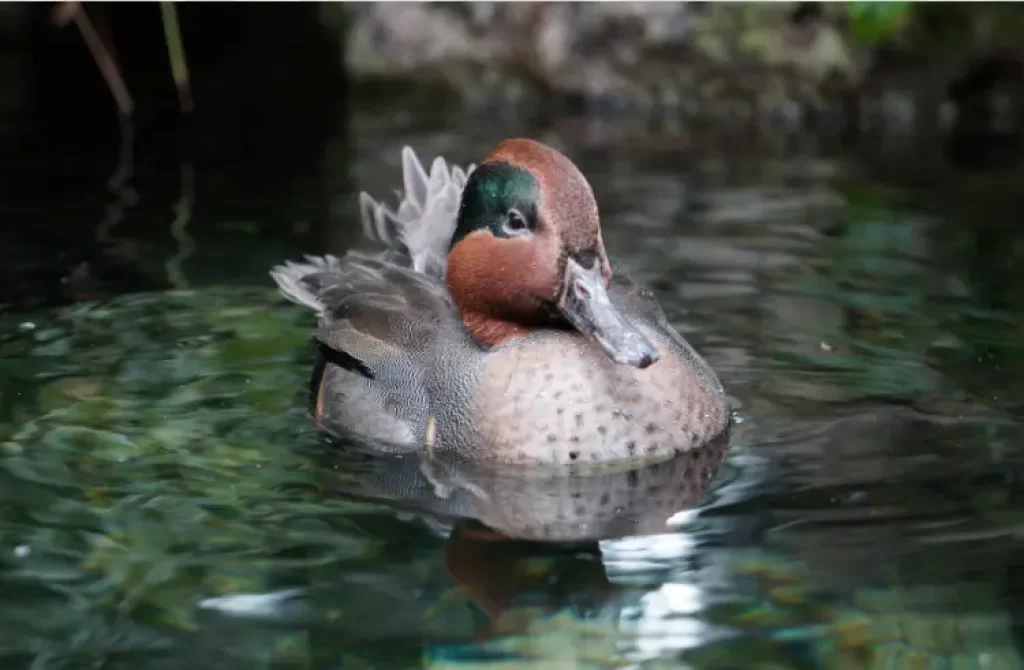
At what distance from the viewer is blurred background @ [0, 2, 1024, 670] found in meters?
3.11

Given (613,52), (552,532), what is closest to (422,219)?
(552,532)

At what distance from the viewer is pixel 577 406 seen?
396 centimetres

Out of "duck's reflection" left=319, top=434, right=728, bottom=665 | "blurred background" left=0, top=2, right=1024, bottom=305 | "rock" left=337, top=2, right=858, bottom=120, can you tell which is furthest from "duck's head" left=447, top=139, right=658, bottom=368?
"rock" left=337, top=2, right=858, bottom=120

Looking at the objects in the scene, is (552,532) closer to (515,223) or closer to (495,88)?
(515,223)

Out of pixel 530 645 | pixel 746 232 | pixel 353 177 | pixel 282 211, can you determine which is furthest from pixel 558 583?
pixel 353 177

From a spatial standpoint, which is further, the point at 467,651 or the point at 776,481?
the point at 776,481

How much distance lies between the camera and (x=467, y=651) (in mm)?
2980

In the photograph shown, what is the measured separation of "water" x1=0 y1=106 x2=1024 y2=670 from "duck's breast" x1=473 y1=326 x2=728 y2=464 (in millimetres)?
96

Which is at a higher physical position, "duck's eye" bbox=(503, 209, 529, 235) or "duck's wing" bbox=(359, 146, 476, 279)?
"duck's eye" bbox=(503, 209, 529, 235)

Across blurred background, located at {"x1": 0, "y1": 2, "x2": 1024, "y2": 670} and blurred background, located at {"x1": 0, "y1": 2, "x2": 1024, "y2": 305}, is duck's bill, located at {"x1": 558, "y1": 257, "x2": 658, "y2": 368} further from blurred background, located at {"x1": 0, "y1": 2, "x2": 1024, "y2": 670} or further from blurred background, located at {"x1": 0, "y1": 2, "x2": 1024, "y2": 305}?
blurred background, located at {"x1": 0, "y1": 2, "x2": 1024, "y2": 305}

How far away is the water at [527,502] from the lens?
304 centimetres

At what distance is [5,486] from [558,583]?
1.60 m

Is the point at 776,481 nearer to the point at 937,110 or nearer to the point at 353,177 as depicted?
the point at 353,177

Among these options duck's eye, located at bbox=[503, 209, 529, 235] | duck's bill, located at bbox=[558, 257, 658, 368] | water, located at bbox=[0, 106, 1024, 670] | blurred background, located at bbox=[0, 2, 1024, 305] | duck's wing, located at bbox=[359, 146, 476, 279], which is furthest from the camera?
blurred background, located at bbox=[0, 2, 1024, 305]
